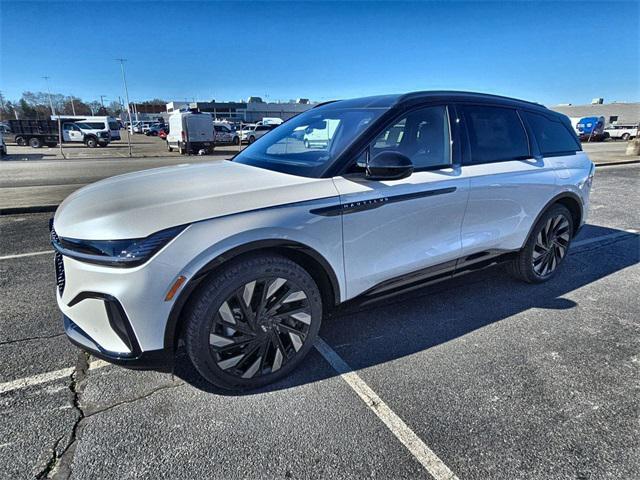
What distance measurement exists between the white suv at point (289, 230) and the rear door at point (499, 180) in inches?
0.6

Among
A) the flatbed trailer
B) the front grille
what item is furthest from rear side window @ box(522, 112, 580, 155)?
the flatbed trailer

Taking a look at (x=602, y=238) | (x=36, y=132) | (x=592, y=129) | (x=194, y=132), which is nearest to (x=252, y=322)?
(x=602, y=238)

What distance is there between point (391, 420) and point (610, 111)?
80352mm

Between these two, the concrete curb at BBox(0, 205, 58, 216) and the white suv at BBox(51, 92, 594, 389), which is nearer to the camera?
the white suv at BBox(51, 92, 594, 389)

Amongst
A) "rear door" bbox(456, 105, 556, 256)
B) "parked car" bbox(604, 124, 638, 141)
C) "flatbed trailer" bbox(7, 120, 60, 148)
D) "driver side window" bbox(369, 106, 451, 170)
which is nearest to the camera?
"driver side window" bbox(369, 106, 451, 170)

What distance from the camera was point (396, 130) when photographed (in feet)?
9.33

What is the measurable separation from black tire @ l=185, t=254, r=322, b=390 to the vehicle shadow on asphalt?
0.16 meters

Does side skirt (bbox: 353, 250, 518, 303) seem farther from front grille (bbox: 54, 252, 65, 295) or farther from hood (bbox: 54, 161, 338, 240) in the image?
front grille (bbox: 54, 252, 65, 295)

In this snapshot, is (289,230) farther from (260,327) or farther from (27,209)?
(27,209)

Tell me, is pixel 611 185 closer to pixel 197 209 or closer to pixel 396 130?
pixel 396 130

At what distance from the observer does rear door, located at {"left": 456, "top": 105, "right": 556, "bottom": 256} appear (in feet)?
10.3

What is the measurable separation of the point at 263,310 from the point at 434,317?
1.71 metres

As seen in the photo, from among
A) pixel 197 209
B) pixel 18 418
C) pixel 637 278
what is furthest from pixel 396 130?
pixel 637 278

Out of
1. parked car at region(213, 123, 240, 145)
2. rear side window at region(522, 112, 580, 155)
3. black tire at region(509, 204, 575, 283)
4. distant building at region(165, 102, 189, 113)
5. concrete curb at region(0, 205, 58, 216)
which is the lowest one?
black tire at region(509, 204, 575, 283)
